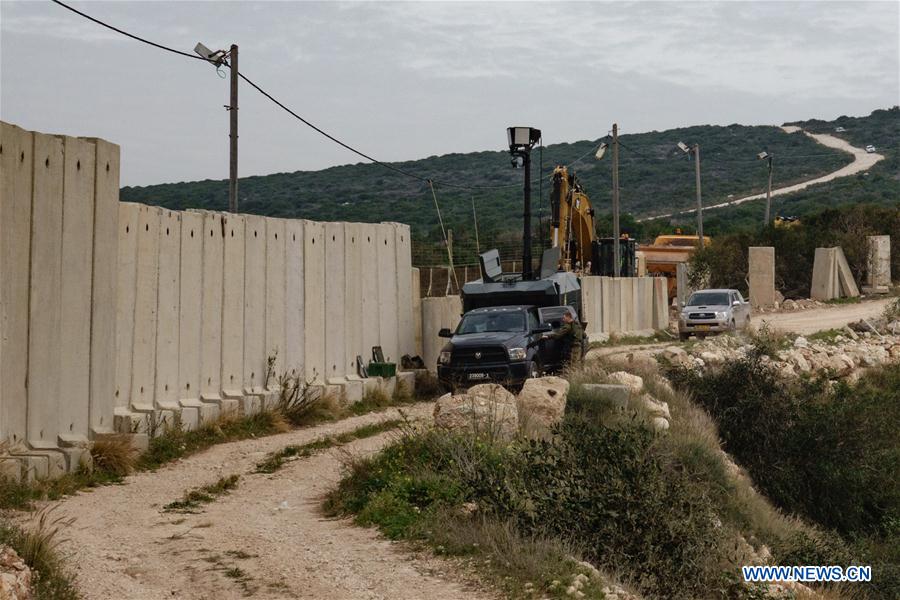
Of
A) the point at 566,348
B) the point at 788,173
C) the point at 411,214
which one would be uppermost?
the point at 788,173

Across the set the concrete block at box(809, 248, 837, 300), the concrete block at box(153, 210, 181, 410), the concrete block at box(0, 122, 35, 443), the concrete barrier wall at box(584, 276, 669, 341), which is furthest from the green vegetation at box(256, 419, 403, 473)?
the concrete block at box(809, 248, 837, 300)

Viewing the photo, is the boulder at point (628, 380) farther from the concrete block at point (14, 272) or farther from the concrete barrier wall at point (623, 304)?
the concrete barrier wall at point (623, 304)

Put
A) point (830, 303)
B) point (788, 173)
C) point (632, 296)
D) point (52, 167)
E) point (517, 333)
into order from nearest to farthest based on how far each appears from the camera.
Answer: point (52, 167)
point (517, 333)
point (632, 296)
point (830, 303)
point (788, 173)

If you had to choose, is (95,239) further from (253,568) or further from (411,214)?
(411,214)

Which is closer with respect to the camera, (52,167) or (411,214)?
(52,167)

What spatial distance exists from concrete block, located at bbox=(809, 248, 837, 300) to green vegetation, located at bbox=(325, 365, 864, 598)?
113ft

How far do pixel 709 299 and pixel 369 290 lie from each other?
1696cm

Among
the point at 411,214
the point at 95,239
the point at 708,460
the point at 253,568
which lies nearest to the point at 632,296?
the point at 708,460

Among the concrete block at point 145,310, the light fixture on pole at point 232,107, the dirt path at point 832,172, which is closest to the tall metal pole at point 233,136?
the light fixture on pole at point 232,107

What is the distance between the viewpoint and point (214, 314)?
56.3 ft

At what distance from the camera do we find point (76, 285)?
44.3 ft

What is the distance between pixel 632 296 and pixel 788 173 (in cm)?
8332

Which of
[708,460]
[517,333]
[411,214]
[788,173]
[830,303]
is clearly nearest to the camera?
[708,460]

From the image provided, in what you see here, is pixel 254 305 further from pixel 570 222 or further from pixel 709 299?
pixel 570 222
